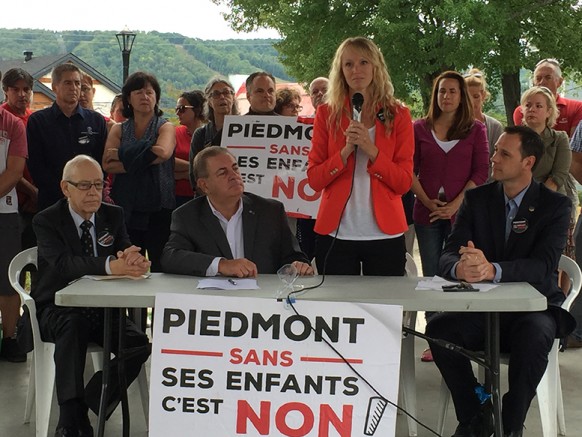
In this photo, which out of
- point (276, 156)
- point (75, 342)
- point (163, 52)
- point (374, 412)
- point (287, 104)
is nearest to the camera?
point (374, 412)

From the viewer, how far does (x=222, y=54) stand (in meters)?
24.3

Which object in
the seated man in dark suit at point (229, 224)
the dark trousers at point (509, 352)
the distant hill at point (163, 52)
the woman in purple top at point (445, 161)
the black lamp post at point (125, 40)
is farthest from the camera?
the distant hill at point (163, 52)

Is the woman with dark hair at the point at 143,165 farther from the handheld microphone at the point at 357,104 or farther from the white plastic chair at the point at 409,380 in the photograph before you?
the white plastic chair at the point at 409,380

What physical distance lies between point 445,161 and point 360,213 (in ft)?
3.76

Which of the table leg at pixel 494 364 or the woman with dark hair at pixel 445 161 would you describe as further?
the woman with dark hair at pixel 445 161

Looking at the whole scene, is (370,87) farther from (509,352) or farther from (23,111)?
(23,111)

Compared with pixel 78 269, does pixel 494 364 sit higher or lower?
lower

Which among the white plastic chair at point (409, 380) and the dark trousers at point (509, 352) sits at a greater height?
the dark trousers at point (509, 352)

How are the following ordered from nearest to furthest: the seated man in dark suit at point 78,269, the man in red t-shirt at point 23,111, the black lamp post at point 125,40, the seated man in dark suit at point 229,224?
the seated man in dark suit at point 78,269 → the seated man in dark suit at point 229,224 → the man in red t-shirt at point 23,111 → the black lamp post at point 125,40

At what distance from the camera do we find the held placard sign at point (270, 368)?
10.8 ft

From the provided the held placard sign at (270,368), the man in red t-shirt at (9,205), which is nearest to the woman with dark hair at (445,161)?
the held placard sign at (270,368)

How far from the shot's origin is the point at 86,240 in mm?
4152

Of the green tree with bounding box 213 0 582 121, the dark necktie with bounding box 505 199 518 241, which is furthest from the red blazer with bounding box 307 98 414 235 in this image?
the green tree with bounding box 213 0 582 121

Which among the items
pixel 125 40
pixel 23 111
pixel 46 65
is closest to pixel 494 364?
pixel 23 111
